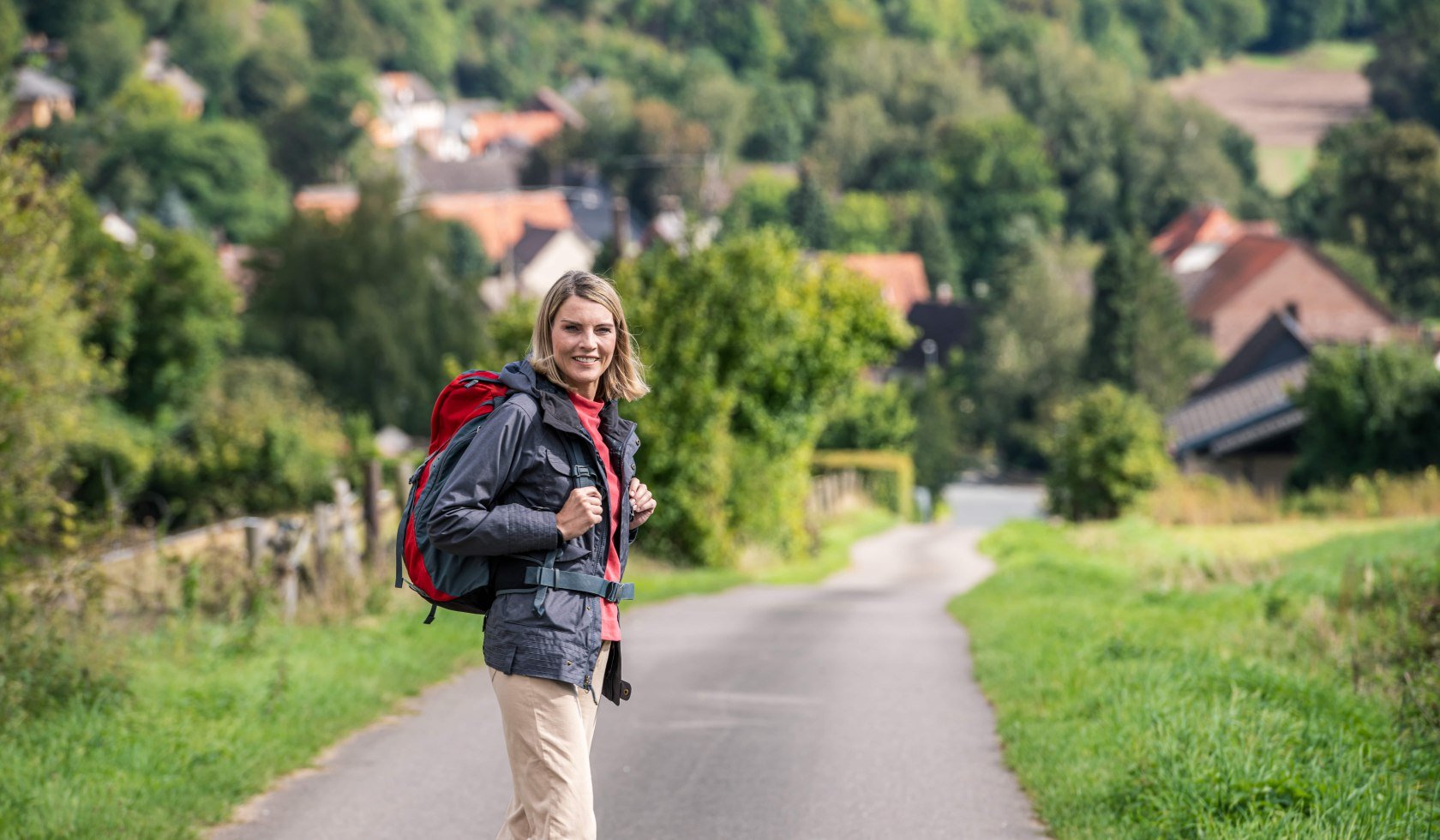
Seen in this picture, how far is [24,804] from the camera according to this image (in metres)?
7.00

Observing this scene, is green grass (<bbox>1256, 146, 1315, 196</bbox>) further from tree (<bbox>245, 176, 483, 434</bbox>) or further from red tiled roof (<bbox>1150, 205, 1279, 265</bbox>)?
tree (<bbox>245, 176, 483, 434</bbox>)

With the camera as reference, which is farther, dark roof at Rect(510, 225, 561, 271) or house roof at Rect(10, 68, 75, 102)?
house roof at Rect(10, 68, 75, 102)

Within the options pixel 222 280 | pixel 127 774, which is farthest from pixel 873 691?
pixel 222 280

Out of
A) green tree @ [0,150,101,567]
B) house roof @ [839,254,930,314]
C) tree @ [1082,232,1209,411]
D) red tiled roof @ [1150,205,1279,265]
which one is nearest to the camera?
green tree @ [0,150,101,567]

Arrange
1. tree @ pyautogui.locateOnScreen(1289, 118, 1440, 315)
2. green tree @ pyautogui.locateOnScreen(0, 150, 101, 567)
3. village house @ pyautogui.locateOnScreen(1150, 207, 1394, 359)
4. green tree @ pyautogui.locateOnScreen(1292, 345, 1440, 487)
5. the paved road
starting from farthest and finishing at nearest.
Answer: tree @ pyautogui.locateOnScreen(1289, 118, 1440, 315), village house @ pyautogui.locateOnScreen(1150, 207, 1394, 359), green tree @ pyautogui.locateOnScreen(1292, 345, 1440, 487), green tree @ pyautogui.locateOnScreen(0, 150, 101, 567), the paved road

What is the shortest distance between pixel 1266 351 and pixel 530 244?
6802cm

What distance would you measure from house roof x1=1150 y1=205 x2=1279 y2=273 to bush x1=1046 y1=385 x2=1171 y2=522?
80.5m

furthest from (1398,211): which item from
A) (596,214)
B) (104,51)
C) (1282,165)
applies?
(104,51)

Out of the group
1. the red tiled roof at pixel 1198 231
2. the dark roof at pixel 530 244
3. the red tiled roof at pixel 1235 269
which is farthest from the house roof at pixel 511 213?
the red tiled roof at pixel 1235 269

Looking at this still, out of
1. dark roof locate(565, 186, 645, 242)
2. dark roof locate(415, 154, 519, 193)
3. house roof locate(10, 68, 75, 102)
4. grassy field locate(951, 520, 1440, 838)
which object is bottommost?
grassy field locate(951, 520, 1440, 838)

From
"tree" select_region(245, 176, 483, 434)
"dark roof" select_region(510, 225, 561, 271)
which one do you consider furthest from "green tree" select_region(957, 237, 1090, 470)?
"dark roof" select_region(510, 225, 561, 271)

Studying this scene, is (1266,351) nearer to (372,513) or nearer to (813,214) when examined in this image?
(372,513)

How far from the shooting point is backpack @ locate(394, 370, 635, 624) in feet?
15.7

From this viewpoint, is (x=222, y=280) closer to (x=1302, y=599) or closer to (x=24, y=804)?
(x=1302, y=599)
